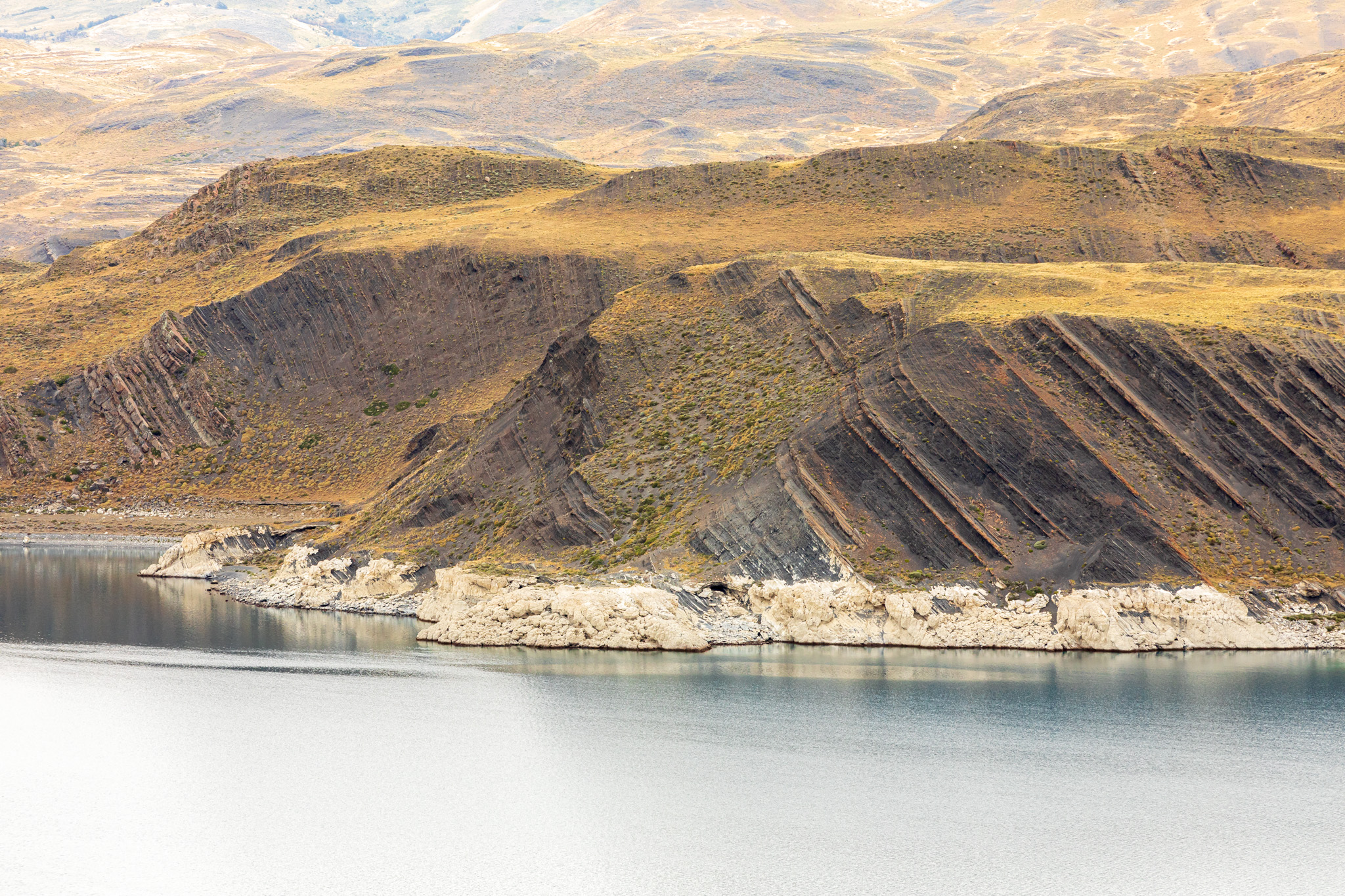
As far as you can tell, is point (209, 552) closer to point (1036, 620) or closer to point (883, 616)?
point (883, 616)

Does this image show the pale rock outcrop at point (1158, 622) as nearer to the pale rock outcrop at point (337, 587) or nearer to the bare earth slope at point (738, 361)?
the bare earth slope at point (738, 361)

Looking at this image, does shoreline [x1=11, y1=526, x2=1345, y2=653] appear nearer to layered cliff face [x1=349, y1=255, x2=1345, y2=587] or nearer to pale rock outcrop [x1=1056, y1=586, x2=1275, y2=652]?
pale rock outcrop [x1=1056, y1=586, x2=1275, y2=652]

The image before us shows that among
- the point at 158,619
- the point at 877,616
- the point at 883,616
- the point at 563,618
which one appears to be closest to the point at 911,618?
the point at 883,616

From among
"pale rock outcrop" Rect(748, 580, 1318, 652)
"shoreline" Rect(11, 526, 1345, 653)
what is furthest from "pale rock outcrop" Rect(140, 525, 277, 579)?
"pale rock outcrop" Rect(748, 580, 1318, 652)

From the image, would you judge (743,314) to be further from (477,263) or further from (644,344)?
(477,263)

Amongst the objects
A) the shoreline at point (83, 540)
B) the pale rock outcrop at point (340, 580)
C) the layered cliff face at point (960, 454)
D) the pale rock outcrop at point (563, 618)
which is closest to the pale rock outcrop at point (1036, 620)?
the layered cliff face at point (960, 454)
